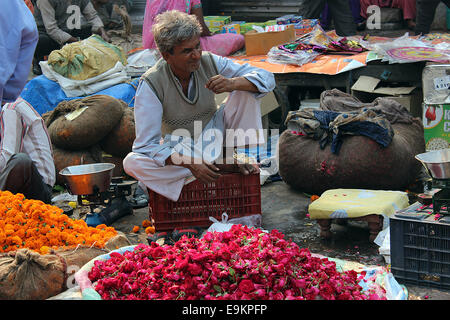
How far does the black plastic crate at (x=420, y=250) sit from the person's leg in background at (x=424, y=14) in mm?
4735

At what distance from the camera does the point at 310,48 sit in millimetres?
6754

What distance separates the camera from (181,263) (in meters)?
2.57

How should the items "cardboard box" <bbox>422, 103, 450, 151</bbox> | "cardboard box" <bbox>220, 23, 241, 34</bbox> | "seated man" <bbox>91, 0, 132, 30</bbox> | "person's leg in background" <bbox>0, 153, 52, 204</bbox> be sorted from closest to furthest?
1. "person's leg in background" <bbox>0, 153, 52, 204</bbox>
2. "cardboard box" <bbox>422, 103, 450, 151</bbox>
3. "cardboard box" <bbox>220, 23, 241, 34</bbox>
4. "seated man" <bbox>91, 0, 132, 30</bbox>

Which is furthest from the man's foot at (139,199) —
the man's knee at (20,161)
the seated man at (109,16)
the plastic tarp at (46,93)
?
the seated man at (109,16)

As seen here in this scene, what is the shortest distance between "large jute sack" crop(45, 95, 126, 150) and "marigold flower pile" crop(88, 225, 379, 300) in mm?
2774

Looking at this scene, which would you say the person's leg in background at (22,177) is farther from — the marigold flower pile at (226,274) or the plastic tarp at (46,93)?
the plastic tarp at (46,93)

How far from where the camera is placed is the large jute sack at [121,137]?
564cm

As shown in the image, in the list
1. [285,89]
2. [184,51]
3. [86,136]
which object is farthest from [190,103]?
[285,89]

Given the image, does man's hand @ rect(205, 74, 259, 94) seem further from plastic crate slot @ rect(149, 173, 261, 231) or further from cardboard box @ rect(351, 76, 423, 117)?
cardboard box @ rect(351, 76, 423, 117)

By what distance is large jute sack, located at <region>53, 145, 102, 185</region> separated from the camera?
549 cm

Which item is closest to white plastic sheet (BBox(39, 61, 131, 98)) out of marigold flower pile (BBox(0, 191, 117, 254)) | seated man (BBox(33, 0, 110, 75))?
seated man (BBox(33, 0, 110, 75))

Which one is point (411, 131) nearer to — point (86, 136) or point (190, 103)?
point (190, 103)

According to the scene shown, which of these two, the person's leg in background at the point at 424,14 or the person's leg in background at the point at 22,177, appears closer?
the person's leg in background at the point at 22,177

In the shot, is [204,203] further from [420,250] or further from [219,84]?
[420,250]
